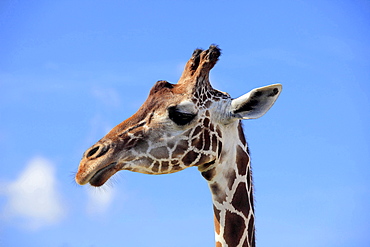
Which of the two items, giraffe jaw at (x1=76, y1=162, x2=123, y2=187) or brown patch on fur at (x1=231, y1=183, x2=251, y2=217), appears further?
brown patch on fur at (x1=231, y1=183, x2=251, y2=217)

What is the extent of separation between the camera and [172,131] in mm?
8172

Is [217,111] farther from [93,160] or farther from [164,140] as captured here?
[93,160]

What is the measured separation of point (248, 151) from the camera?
8805mm

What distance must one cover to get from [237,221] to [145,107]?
214 centimetres

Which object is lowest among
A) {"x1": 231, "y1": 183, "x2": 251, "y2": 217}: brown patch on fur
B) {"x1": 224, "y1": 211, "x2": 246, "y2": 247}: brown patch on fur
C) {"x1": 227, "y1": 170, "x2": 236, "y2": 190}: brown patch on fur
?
{"x1": 224, "y1": 211, "x2": 246, "y2": 247}: brown patch on fur

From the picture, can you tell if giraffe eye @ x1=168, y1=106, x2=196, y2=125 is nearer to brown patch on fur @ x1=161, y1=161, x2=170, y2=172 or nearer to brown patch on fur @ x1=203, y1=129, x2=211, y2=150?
brown patch on fur @ x1=203, y1=129, x2=211, y2=150

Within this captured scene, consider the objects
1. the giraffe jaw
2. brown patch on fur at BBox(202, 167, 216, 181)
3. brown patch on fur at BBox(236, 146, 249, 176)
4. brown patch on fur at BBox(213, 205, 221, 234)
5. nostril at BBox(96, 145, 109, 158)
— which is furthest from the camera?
brown patch on fur at BBox(236, 146, 249, 176)

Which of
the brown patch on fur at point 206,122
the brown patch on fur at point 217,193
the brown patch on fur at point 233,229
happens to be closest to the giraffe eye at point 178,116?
the brown patch on fur at point 206,122

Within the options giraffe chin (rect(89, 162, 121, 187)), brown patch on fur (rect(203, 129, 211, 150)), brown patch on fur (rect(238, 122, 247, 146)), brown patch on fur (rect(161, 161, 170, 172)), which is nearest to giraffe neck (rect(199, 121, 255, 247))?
brown patch on fur (rect(238, 122, 247, 146))

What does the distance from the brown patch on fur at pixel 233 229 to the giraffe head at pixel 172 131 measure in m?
0.87

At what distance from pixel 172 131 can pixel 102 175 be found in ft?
4.09

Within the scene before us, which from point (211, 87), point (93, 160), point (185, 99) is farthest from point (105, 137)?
point (211, 87)

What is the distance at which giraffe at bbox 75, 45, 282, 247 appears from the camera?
7.96 m

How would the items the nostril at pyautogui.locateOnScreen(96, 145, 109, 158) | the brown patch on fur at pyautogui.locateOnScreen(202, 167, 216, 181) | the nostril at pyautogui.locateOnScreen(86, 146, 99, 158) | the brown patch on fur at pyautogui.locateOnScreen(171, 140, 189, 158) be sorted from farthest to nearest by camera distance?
1. the brown patch on fur at pyautogui.locateOnScreen(202, 167, 216, 181)
2. the brown patch on fur at pyautogui.locateOnScreen(171, 140, 189, 158)
3. the nostril at pyautogui.locateOnScreen(86, 146, 99, 158)
4. the nostril at pyautogui.locateOnScreen(96, 145, 109, 158)
